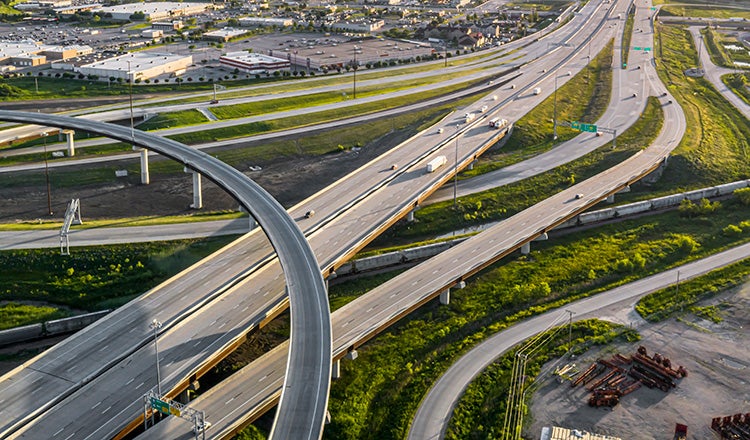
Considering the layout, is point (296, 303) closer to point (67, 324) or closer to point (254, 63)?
point (67, 324)

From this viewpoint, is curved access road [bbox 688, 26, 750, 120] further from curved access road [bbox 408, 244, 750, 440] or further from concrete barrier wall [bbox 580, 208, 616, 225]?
curved access road [bbox 408, 244, 750, 440]

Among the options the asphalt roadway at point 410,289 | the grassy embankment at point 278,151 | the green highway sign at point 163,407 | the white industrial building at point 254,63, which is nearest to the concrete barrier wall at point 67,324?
the asphalt roadway at point 410,289

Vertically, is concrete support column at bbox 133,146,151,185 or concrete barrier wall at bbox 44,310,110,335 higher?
concrete support column at bbox 133,146,151,185

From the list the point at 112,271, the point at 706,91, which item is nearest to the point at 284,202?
the point at 112,271

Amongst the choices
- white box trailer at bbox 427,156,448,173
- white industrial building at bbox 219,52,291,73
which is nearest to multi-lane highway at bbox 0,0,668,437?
white box trailer at bbox 427,156,448,173

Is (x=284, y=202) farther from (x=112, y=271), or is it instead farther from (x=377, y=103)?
(x=377, y=103)

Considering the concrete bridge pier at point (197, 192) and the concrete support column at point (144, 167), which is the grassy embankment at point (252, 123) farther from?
the concrete bridge pier at point (197, 192)

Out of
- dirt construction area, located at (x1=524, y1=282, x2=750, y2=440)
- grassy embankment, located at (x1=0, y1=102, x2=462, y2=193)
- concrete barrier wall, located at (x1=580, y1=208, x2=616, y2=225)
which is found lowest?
dirt construction area, located at (x1=524, y1=282, x2=750, y2=440)

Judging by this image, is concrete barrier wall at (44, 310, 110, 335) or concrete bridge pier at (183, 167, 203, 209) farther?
concrete bridge pier at (183, 167, 203, 209)
